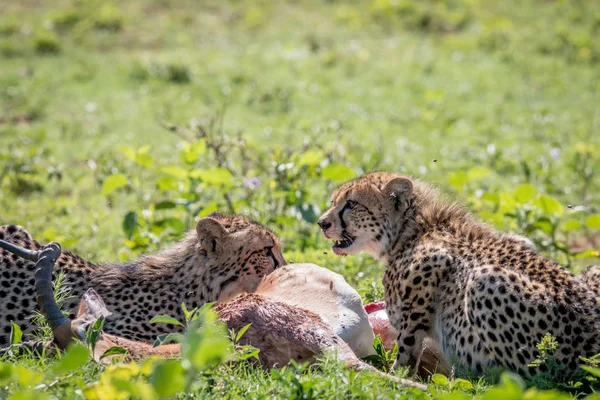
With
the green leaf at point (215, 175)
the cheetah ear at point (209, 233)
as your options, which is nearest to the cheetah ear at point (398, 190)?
the cheetah ear at point (209, 233)

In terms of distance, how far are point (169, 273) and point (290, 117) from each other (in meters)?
6.06

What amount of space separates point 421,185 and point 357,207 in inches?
14.6

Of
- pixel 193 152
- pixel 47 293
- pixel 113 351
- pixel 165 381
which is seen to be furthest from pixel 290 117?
pixel 165 381

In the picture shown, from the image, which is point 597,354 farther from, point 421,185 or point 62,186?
point 62,186

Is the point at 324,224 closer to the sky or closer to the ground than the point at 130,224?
closer to the sky

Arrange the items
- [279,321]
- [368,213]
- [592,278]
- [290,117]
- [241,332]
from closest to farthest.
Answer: [241,332], [279,321], [592,278], [368,213], [290,117]

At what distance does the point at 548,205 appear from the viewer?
6.02 metres

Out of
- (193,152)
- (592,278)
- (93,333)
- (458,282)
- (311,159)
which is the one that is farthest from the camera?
(311,159)

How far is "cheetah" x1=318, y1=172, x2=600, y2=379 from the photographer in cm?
378

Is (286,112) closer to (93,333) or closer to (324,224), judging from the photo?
→ (324,224)

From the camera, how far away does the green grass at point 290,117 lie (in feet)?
20.4

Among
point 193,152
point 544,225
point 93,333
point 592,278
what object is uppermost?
point 93,333

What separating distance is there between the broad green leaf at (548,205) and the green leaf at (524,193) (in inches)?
2.7

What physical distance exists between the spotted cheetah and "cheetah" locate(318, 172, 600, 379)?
46 centimetres
